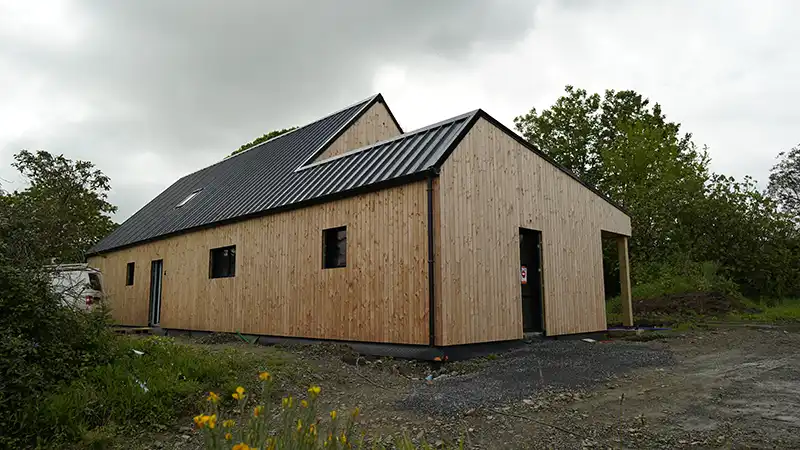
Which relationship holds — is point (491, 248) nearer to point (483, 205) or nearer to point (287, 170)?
point (483, 205)

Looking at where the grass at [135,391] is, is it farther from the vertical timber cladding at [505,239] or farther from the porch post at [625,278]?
the porch post at [625,278]

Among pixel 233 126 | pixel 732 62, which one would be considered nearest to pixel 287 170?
pixel 233 126

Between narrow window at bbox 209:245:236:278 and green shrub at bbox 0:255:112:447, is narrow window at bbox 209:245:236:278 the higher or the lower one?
the higher one

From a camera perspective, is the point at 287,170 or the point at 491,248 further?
the point at 287,170

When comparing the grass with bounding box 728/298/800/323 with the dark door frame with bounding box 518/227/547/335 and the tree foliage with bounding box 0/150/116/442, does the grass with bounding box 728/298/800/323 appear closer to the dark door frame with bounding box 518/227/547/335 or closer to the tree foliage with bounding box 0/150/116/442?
the dark door frame with bounding box 518/227/547/335

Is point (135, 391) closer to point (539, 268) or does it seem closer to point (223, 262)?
point (539, 268)

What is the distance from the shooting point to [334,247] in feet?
31.5

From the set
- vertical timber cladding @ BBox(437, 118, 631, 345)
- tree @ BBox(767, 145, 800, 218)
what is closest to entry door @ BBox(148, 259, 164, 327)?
vertical timber cladding @ BBox(437, 118, 631, 345)

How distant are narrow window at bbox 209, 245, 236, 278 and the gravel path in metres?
7.28

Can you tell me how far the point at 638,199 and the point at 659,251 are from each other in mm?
3664

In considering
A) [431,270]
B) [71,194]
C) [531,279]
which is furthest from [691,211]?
[71,194]

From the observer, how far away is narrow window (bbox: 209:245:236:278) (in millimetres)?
12281

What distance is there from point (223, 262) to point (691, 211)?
652 inches

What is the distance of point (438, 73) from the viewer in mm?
12305
